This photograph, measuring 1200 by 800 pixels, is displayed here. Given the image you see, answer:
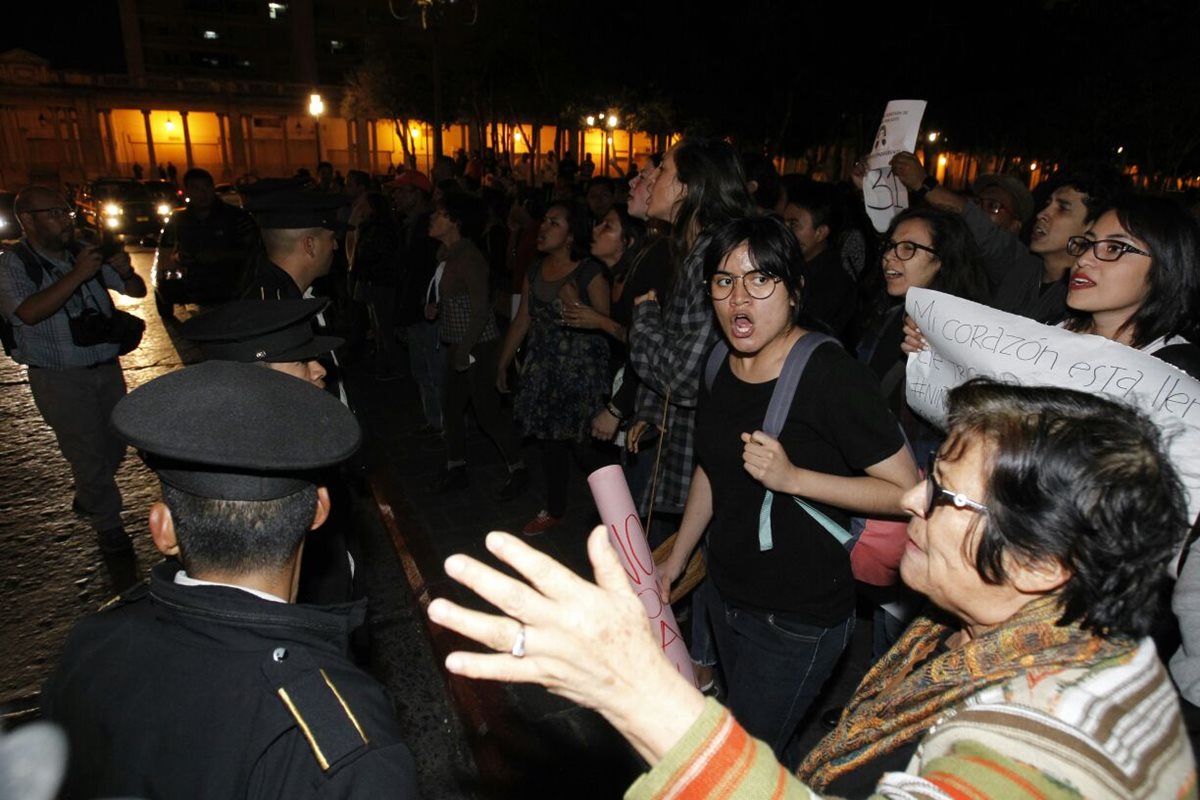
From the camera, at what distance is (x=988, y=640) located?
1.37 m

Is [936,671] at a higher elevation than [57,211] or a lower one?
lower

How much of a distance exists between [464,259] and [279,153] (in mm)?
69060

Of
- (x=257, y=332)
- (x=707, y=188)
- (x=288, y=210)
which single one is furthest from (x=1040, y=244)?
(x=288, y=210)

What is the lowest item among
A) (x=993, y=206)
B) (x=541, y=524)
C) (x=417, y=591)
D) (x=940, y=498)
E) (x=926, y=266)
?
(x=417, y=591)

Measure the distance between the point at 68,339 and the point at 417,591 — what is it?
2923 mm

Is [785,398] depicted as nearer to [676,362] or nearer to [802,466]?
[802,466]

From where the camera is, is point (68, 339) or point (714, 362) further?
point (68, 339)

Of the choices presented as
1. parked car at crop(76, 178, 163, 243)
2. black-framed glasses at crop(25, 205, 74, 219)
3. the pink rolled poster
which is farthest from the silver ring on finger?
parked car at crop(76, 178, 163, 243)

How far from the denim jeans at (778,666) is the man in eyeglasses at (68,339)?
430cm

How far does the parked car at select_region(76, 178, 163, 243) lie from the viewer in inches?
886


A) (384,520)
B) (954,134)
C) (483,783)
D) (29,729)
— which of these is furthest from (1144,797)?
(954,134)

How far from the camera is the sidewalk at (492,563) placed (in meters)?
3.34

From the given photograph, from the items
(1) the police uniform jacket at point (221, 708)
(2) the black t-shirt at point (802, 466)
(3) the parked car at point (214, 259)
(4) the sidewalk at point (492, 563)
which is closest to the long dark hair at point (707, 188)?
(2) the black t-shirt at point (802, 466)

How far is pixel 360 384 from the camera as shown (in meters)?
9.27
